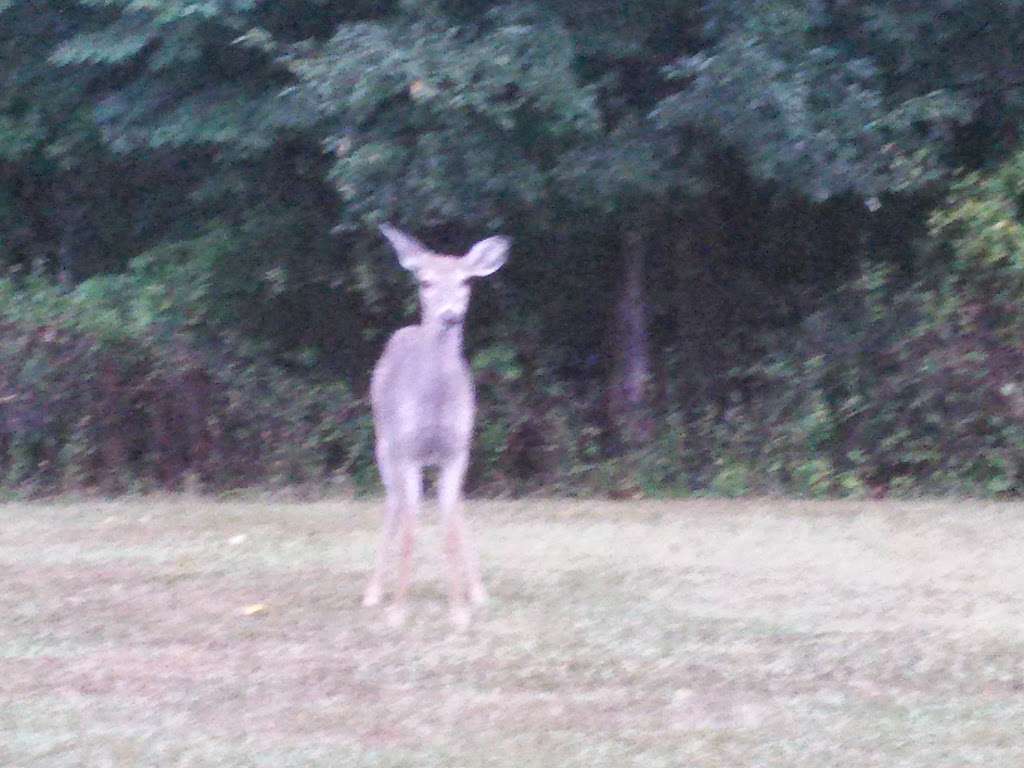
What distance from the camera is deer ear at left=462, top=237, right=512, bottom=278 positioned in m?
8.03

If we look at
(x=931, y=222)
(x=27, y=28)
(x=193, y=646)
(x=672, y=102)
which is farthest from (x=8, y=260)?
(x=193, y=646)

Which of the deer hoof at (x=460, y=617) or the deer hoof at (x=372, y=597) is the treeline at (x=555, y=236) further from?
the deer hoof at (x=460, y=617)

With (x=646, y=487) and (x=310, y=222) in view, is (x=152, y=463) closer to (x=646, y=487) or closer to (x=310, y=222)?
(x=310, y=222)

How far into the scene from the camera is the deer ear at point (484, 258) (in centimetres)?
803

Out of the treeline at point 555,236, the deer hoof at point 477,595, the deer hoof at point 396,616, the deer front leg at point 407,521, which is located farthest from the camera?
the treeline at point 555,236

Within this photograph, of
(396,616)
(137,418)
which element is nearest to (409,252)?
(396,616)

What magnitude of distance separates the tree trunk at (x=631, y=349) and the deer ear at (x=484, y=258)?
6.89 metres

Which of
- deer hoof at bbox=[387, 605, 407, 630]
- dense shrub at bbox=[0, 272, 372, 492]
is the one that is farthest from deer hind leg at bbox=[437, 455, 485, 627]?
dense shrub at bbox=[0, 272, 372, 492]

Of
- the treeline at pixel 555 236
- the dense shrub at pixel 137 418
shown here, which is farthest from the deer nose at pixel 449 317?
the dense shrub at pixel 137 418

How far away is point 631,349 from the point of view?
15.9 m

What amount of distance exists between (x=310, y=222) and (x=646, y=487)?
3.95 m

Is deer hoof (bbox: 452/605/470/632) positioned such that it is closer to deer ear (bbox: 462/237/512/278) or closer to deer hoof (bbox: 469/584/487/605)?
deer hoof (bbox: 469/584/487/605)

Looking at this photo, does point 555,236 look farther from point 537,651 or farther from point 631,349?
point 537,651

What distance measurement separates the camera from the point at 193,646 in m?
7.69
